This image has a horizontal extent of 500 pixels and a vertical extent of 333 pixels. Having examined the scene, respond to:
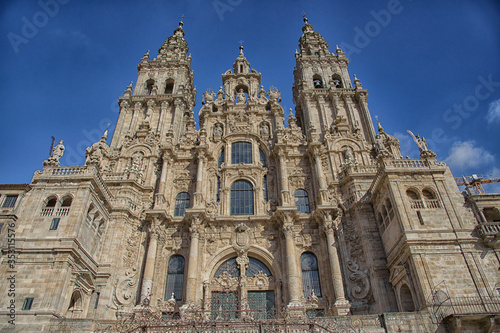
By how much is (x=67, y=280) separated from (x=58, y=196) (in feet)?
14.7

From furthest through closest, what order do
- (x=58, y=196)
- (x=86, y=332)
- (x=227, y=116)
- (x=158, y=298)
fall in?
(x=227, y=116) → (x=158, y=298) → (x=58, y=196) → (x=86, y=332)

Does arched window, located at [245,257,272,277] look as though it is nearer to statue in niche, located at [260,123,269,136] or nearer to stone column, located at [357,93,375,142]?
statue in niche, located at [260,123,269,136]

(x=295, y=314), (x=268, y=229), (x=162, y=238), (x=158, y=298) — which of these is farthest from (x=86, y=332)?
(x=268, y=229)

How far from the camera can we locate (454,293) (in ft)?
50.1

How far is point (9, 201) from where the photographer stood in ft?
69.7

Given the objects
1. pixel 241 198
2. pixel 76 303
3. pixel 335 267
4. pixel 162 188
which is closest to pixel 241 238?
pixel 241 198

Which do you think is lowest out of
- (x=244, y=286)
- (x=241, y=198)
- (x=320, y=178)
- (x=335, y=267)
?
(x=244, y=286)

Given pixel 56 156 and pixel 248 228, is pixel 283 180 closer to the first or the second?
pixel 248 228

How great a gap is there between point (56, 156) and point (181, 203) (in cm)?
831

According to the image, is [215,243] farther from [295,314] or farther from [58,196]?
[58,196]

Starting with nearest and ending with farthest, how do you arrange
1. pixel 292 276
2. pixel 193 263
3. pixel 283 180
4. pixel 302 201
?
pixel 292 276 < pixel 193 263 < pixel 283 180 < pixel 302 201

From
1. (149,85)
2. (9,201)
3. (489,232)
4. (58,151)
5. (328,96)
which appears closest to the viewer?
(489,232)

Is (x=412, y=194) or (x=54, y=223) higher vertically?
(x=412, y=194)

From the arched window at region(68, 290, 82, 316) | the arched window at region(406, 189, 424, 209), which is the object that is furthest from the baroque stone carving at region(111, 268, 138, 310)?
the arched window at region(406, 189, 424, 209)
